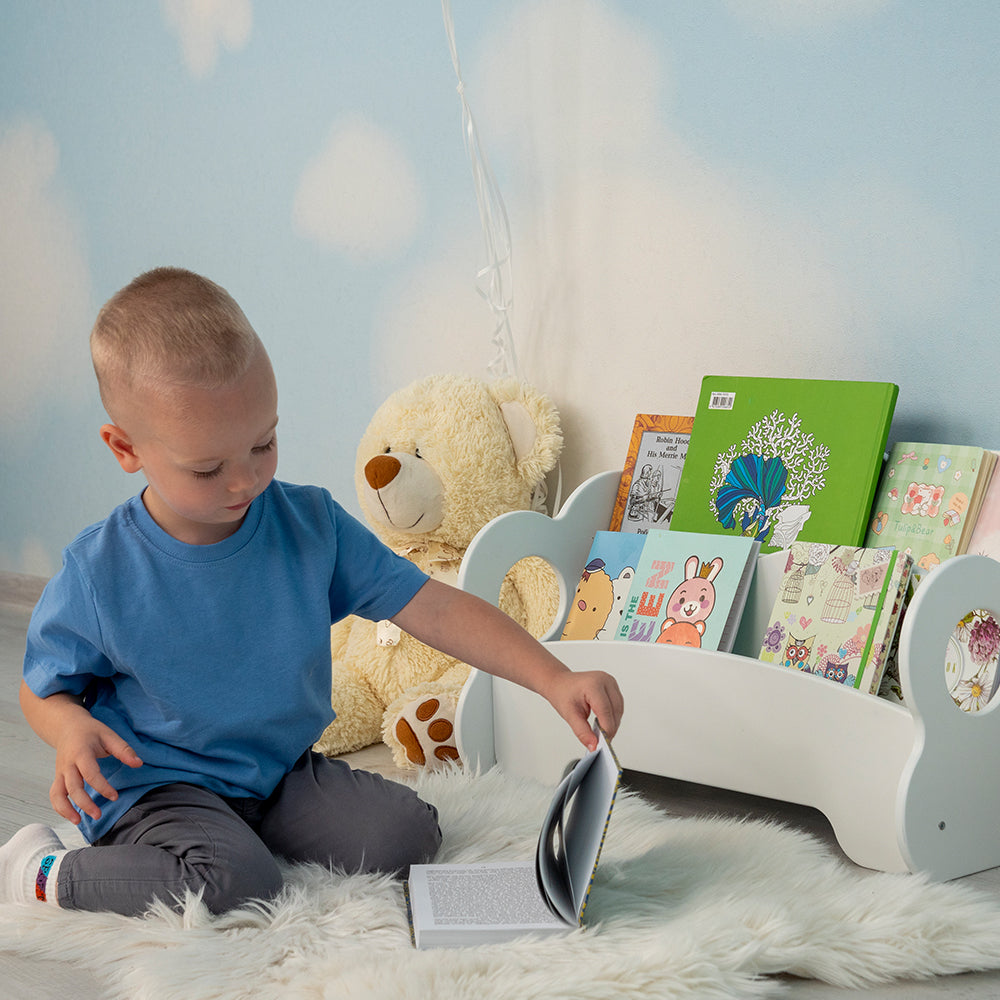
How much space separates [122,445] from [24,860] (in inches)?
15.0

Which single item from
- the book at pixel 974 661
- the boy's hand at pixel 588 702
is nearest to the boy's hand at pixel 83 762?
the boy's hand at pixel 588 702

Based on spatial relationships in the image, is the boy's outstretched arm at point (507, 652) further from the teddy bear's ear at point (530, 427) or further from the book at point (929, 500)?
the teddy bear's ear at point (530, 427)

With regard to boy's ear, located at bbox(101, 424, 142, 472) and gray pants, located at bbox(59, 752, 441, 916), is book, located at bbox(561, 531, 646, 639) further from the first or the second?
boy's ear, located at bbox(101, 424, 142, 472)

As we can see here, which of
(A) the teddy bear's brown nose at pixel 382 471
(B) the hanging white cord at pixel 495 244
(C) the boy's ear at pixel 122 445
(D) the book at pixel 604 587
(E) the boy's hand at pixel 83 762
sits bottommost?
(E) the boy's hand at pixel 83 762

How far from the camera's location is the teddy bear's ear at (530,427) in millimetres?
1602

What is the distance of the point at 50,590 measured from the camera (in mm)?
991

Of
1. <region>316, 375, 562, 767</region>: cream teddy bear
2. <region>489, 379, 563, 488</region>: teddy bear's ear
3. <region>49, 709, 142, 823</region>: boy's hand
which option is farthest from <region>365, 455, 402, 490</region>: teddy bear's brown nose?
<region>49, 709, 142, 823</region>: boy's hand

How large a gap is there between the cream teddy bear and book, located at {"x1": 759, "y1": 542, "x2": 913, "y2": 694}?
0.39 meters

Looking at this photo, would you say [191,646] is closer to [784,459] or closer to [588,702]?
[588,702]

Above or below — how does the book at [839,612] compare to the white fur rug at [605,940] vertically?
above

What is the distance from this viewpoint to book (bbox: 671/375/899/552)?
1271 millimetres

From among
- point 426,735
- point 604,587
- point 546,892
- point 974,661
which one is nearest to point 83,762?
point 546,892

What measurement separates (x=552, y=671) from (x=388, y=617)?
197mm

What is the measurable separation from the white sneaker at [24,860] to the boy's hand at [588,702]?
48 cm
